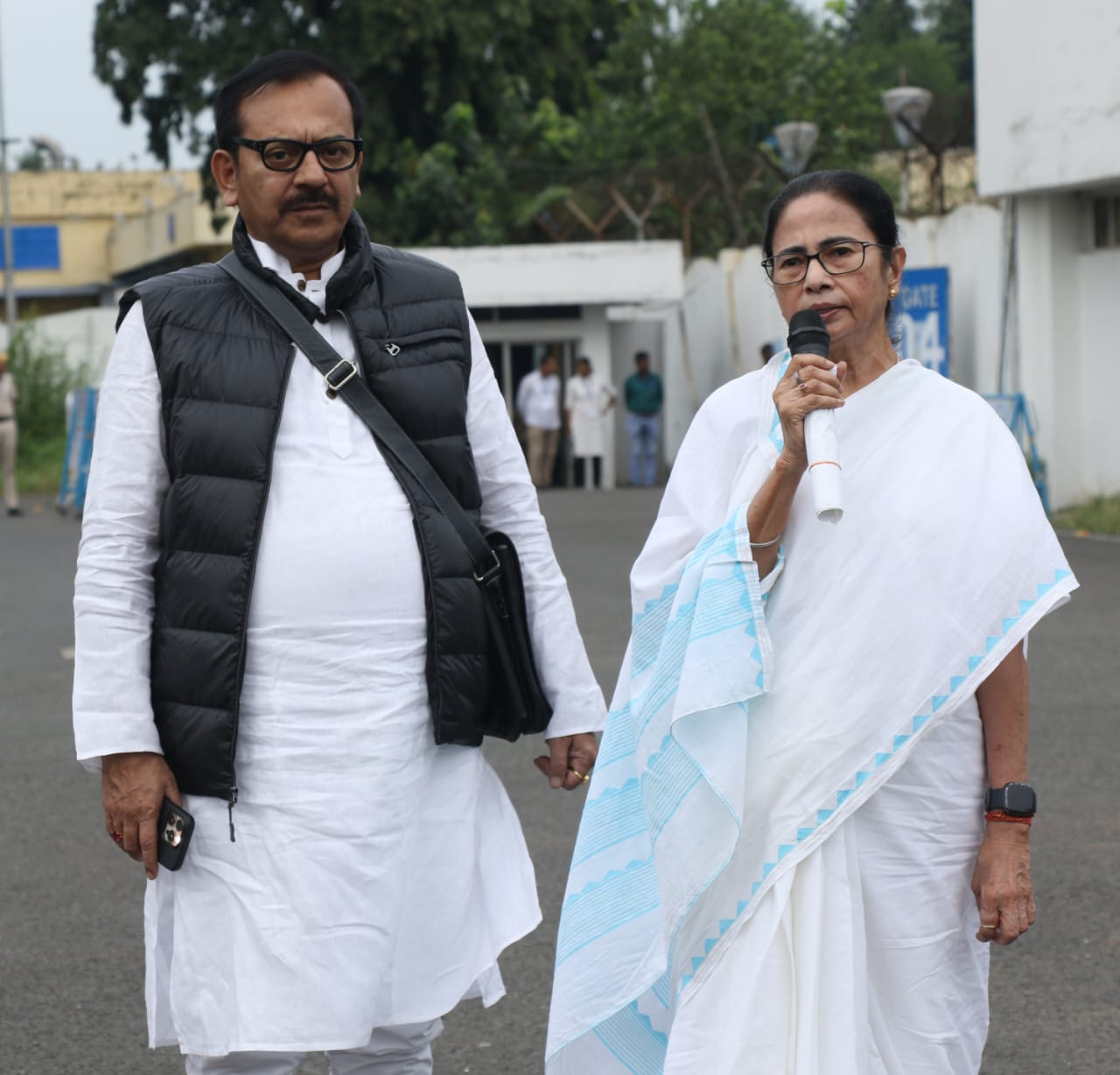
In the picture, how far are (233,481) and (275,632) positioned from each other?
267 mm

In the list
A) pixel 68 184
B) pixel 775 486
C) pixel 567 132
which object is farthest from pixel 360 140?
pixel 68 184

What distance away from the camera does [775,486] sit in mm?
3082

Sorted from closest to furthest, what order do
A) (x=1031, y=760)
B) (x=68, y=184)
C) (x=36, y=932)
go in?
1. (x=36, y=932)
2. (x=1031, y=760)
3. (x=68, y=184)

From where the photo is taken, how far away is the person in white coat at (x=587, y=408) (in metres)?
26.7

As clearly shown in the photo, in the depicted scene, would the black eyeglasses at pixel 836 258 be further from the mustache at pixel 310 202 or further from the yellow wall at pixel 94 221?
the yellow wall at pixel 94 221

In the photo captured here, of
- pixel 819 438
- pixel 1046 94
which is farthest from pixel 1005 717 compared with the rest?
pixel 1046 94

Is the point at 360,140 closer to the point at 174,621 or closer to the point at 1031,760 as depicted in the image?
the point at 174,621

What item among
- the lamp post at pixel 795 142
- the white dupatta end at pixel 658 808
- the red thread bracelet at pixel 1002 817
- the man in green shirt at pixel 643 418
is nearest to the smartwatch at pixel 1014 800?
the red thread bracelet at pixel 1002 817

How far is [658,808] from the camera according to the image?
3271 mm

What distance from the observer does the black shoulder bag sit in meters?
3.40

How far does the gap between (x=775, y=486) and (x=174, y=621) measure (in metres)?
1.06

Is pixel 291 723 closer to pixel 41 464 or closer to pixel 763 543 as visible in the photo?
pixel 763 543

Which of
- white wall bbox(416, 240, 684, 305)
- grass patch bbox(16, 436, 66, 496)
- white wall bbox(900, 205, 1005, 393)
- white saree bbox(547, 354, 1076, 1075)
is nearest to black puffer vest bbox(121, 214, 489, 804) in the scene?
white saree bbox(547, 354, 1076, 1075)

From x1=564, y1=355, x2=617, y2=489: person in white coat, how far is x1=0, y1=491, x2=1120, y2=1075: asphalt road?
614 inches
